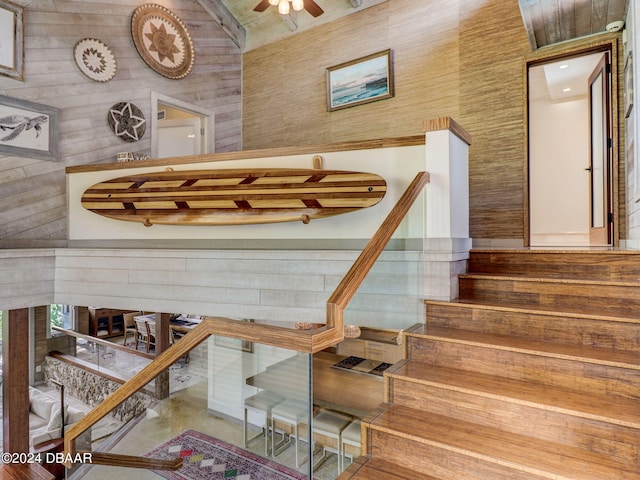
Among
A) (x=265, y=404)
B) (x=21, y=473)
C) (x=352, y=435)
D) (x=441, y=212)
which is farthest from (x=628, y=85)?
(x=21, y=473)

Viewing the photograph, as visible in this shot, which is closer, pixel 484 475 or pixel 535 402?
pixel 484 475

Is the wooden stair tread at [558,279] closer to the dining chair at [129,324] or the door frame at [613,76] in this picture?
the door frame at [613,76]

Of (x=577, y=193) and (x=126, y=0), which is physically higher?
(x=126, y=0)

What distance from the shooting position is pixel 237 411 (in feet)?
4.85

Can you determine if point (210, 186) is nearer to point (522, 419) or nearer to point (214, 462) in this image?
point (214, 462)

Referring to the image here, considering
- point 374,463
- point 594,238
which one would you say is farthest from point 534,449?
point 594,238

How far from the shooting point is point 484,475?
1.57 meters

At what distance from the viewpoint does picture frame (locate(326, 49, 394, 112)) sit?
4.73 meters

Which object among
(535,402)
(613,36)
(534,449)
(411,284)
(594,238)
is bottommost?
(534,449)

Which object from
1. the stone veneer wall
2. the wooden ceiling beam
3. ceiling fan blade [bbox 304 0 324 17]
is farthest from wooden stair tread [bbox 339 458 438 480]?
the stone veneer wall

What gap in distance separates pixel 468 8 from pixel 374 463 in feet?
14.6

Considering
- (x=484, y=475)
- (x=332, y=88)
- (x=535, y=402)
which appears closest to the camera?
(x=484, y=475)

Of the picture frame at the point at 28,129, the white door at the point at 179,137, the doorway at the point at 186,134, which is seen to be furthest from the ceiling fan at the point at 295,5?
the picture frame at the point at 28,129

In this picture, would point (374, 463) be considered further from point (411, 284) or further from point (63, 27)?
point (63, 27)
